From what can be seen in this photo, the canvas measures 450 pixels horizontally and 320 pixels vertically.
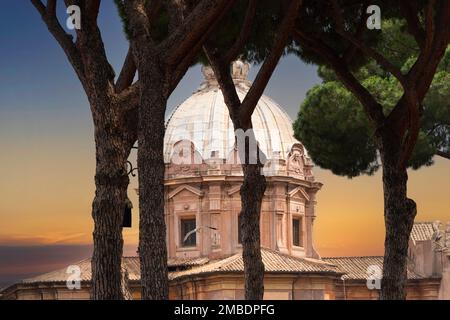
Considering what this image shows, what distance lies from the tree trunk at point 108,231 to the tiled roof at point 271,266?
116 feet

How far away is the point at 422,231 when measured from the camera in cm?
6003

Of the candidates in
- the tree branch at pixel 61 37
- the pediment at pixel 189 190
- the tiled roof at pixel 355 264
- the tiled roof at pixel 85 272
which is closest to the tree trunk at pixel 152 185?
the tree branch at pixel 61 37

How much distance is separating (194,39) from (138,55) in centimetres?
67

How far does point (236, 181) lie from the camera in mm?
55469

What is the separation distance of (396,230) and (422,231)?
144 ft

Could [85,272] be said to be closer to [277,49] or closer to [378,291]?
[378,291]

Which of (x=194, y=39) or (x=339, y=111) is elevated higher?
(x=339, y=111)

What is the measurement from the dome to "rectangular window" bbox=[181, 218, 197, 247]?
123 inches

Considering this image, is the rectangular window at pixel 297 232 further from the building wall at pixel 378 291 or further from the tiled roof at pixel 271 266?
the tiled roof at pixel 271 266

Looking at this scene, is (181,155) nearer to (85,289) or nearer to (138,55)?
(85,289)

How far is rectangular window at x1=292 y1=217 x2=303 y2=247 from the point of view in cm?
5678

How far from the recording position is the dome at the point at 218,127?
186ft

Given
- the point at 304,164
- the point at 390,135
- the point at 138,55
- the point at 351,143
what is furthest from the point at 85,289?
the point at 138,55

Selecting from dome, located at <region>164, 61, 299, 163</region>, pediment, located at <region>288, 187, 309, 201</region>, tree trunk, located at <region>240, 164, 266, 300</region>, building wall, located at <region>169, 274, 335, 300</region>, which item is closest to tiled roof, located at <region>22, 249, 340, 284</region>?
building wall, located at <region>169, 274, 335, 300</region>
